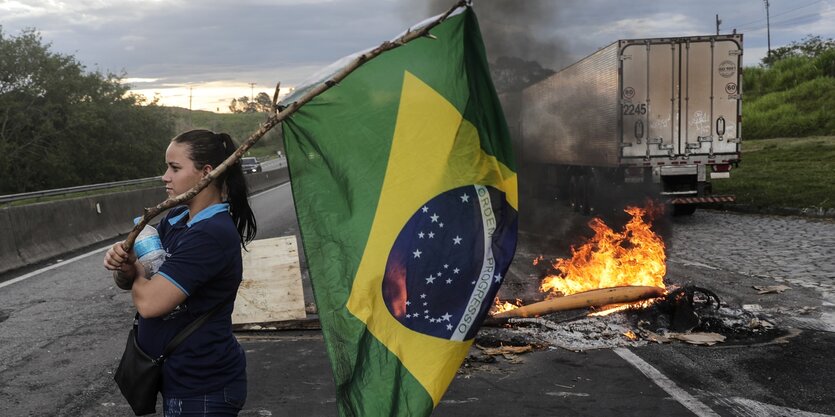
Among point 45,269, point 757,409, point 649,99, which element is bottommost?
point 757,409

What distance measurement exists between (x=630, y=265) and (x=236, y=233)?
7.40 metres

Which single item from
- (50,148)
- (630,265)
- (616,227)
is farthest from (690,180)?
(50,148)

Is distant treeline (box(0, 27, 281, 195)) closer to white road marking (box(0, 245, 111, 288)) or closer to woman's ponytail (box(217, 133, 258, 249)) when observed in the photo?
white road marking (box(0, 245, 111, 288))

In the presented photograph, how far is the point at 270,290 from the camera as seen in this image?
26.1 feet

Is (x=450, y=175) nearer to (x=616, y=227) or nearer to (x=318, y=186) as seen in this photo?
(x=318, y=186)

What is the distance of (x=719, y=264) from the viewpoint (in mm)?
11195

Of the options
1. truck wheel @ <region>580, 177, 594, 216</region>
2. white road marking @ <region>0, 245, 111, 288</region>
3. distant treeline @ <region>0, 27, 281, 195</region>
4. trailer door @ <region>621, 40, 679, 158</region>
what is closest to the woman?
white road marking @ <region>0, 245, 111, 288</region>

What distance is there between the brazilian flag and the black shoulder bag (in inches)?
21.7

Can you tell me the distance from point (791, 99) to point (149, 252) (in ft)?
141

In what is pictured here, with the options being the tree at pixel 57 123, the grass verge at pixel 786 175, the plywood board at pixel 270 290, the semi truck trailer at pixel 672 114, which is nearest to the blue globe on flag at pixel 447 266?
the plywood board at pixel 270 290

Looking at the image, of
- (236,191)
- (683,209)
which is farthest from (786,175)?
(236,191)

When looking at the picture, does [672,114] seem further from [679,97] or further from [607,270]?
[607,270]

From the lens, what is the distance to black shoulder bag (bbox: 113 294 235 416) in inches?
110

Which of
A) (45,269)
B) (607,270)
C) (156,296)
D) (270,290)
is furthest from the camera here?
(45,269)
